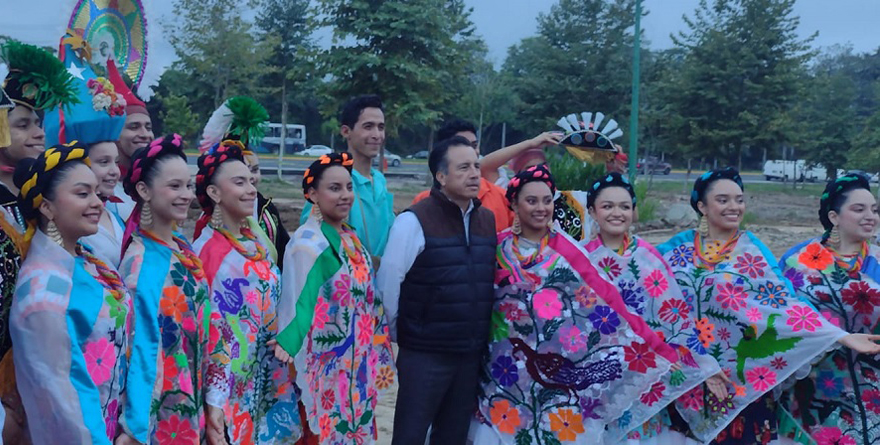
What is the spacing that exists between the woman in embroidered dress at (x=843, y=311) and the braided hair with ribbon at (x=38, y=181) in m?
3.78

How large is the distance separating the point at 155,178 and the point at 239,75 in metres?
20.3

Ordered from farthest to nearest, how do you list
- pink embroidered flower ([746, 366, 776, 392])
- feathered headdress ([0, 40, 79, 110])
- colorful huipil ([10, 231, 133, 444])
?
pink embroidered flower ([746, 366, 776, 392]) → feathered headdress ([0, 40, 79, 110]) → colorful huipil ([10, 231, 133, 444])

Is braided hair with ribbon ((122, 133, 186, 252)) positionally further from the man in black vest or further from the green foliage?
the green foliage

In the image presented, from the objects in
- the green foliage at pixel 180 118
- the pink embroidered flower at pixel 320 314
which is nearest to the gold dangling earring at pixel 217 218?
the pink embroidered flower at pixel 320 314

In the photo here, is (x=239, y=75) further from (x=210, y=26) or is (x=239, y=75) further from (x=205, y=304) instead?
(x=205, y=304)

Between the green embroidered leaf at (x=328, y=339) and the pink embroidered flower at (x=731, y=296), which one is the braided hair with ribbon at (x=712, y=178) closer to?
the pink embroidered flower at (x=731, y=296)

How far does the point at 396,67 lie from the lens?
51.3ft

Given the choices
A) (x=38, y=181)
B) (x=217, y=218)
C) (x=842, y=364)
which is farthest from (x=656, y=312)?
(x=38, y=181)

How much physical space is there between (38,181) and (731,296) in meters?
3.40

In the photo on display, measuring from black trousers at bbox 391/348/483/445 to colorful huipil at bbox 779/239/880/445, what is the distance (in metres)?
1.87

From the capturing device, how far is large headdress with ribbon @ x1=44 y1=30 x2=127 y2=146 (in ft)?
13.5

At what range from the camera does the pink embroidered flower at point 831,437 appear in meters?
4.51

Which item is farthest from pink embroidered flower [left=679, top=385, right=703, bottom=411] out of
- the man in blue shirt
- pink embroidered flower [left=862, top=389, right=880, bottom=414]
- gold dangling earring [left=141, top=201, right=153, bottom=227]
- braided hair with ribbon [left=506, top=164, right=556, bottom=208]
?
gold dangling earring [left=141, top=201, right=153, bottom=227]

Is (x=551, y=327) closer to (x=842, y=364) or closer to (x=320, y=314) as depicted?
(x=320, y=314)
